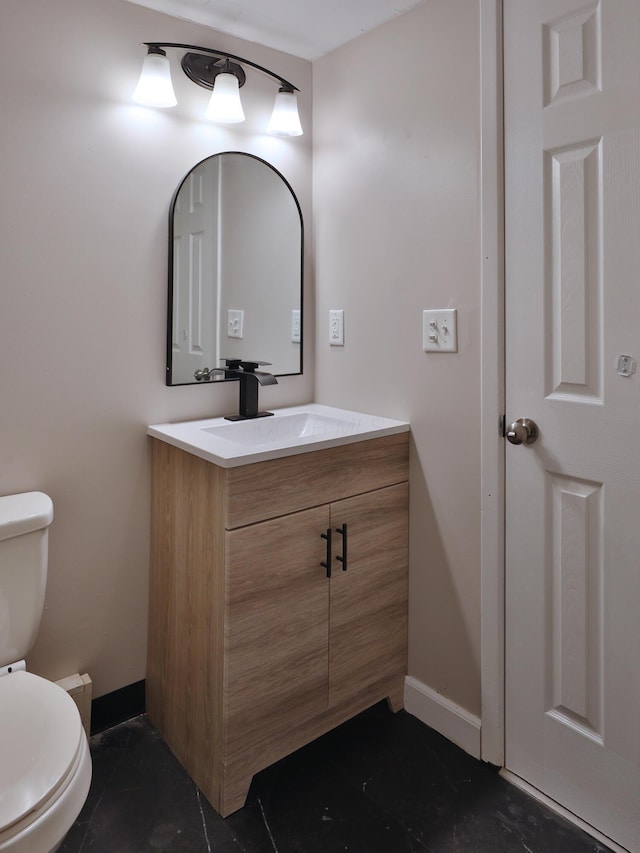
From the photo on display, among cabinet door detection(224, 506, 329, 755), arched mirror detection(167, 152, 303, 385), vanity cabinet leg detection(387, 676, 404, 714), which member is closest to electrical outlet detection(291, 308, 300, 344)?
arched mirror detection(167, 152, 303, 385)

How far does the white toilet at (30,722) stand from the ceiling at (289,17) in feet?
4.71

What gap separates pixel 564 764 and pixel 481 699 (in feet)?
0.81

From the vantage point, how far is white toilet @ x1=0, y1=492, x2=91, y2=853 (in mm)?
977

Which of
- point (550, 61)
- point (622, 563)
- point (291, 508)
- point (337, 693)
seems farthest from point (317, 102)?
point (337, 693)

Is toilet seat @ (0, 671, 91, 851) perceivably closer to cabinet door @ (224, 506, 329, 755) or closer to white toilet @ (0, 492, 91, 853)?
white toilet @ (0, 492, 91, 853)

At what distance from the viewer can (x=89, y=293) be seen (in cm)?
164

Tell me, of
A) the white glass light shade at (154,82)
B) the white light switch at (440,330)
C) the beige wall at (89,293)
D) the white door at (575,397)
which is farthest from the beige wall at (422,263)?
the white glass light shade at (154,82)

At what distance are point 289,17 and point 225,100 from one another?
1.02ft

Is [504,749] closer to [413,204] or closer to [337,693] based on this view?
[337,693]

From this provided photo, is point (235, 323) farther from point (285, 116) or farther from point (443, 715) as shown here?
point (443, 715)

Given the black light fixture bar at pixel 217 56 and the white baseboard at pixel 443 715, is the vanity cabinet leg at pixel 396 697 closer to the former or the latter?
the white baseboard at pixel 443 715

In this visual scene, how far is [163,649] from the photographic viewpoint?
1.74m

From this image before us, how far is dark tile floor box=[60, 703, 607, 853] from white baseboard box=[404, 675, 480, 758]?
1.1 inches

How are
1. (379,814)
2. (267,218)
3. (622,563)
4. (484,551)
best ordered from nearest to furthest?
(622,563)
(379,814)
(484,551)
(267,218)
